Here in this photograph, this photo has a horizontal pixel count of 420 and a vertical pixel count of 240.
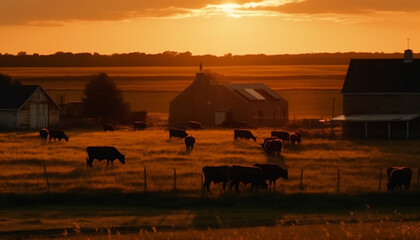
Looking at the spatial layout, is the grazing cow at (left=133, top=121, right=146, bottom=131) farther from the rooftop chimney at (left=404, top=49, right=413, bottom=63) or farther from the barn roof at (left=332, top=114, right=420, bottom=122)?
the rooftop chimney at (left=404, top=49, right=413, bottom=63)

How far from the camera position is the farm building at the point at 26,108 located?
7312cm

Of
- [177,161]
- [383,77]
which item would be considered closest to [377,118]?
[383,77]

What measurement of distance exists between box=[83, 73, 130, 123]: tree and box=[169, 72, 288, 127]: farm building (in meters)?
4.85

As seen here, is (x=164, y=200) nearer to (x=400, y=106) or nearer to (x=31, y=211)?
(x=31, y=211)

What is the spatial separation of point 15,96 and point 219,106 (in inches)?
737

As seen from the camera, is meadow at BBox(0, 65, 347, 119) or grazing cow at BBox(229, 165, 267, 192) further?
meadow at BBox(0, 65, 347, 119)

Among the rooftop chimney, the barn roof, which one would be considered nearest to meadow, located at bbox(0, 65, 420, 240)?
the barn roof

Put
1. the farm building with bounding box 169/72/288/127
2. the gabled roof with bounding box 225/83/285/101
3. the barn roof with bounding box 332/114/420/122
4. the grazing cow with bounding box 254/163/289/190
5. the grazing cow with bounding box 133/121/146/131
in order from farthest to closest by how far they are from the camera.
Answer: the gabled roof with bounding box 225/83/285/101 → the farm building with bounding box 169/72/288/127 → the grazing cow with bounding box 133/121/146/131 → the barn roof with bounding box 332/114/420/122 → the grazing cow with bounding box 254/163/289/190

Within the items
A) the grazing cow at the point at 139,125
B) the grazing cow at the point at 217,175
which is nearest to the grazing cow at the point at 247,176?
the grazing cow at the point at 217,175

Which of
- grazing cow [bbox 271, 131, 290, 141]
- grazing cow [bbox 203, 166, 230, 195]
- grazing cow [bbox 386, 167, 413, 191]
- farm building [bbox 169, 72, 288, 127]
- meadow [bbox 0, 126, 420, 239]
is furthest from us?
farm building [bbox 169, 72, 288, 127]

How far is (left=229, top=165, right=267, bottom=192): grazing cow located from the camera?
3131 cm

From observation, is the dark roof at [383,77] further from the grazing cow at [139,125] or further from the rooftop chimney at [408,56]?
the grazing cow at [139,125]

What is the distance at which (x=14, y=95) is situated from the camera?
75.2m

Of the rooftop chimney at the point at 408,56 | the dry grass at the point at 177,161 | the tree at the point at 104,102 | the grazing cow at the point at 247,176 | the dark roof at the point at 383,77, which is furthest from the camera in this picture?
the tree at the point at 104,102
